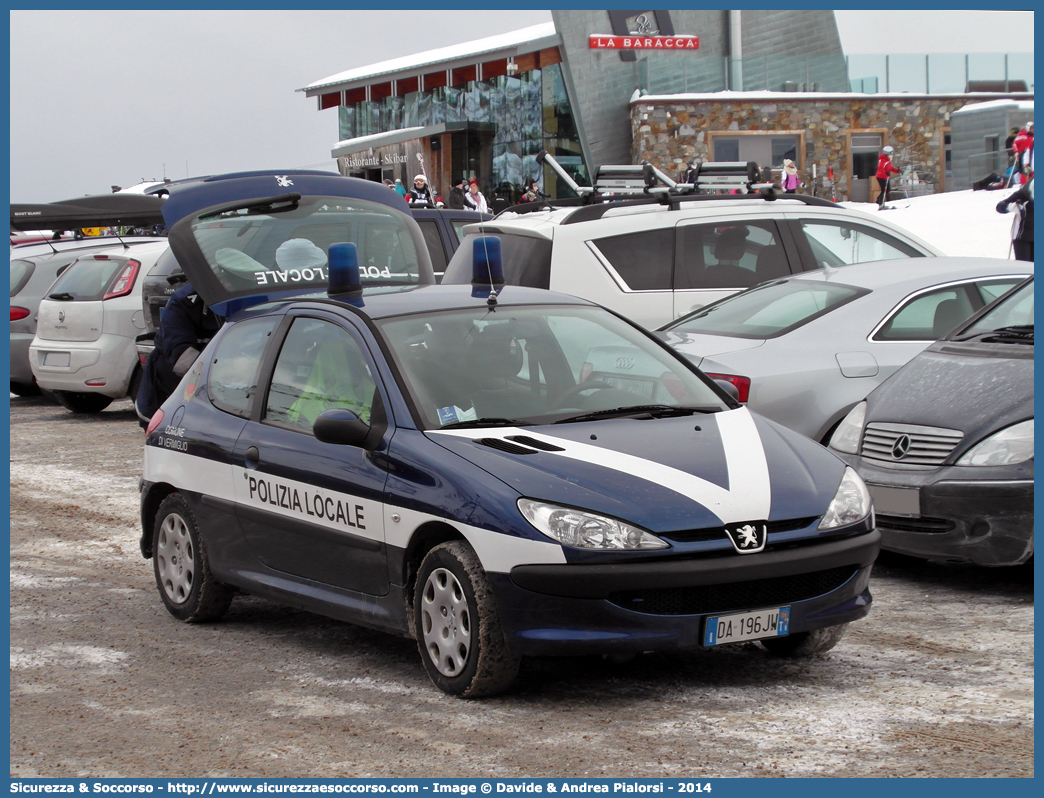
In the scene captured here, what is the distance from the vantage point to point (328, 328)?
244 inches

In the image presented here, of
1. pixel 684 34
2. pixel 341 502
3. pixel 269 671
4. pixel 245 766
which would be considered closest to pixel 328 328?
pixel 341 502

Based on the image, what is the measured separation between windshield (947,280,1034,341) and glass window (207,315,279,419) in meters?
3.74

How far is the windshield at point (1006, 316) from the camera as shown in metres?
7.66

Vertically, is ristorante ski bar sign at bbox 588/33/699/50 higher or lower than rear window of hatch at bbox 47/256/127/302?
higher

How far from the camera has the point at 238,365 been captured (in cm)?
668

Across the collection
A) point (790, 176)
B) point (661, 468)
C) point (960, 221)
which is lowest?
point (661, 468)

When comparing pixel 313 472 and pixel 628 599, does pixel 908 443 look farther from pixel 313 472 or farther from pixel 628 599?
pixel 313 472

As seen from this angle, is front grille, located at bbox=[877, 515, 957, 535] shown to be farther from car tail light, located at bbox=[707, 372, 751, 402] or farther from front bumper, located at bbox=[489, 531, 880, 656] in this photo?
front bumper, located at bbox=[489, 531, 880, 656]

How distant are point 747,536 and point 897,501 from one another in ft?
7.04

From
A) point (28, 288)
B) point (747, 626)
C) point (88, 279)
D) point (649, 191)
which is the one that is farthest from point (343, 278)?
point (28, 288)

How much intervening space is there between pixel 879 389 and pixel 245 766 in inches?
171

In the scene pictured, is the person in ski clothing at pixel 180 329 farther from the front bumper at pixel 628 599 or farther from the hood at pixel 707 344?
the front bumper at pixel 628 599

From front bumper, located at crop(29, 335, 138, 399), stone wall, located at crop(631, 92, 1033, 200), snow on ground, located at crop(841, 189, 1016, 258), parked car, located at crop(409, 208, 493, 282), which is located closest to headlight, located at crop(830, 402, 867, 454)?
parked car, located at crop(409, 208, 493, 282)

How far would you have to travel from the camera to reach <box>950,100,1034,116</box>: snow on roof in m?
39.3
